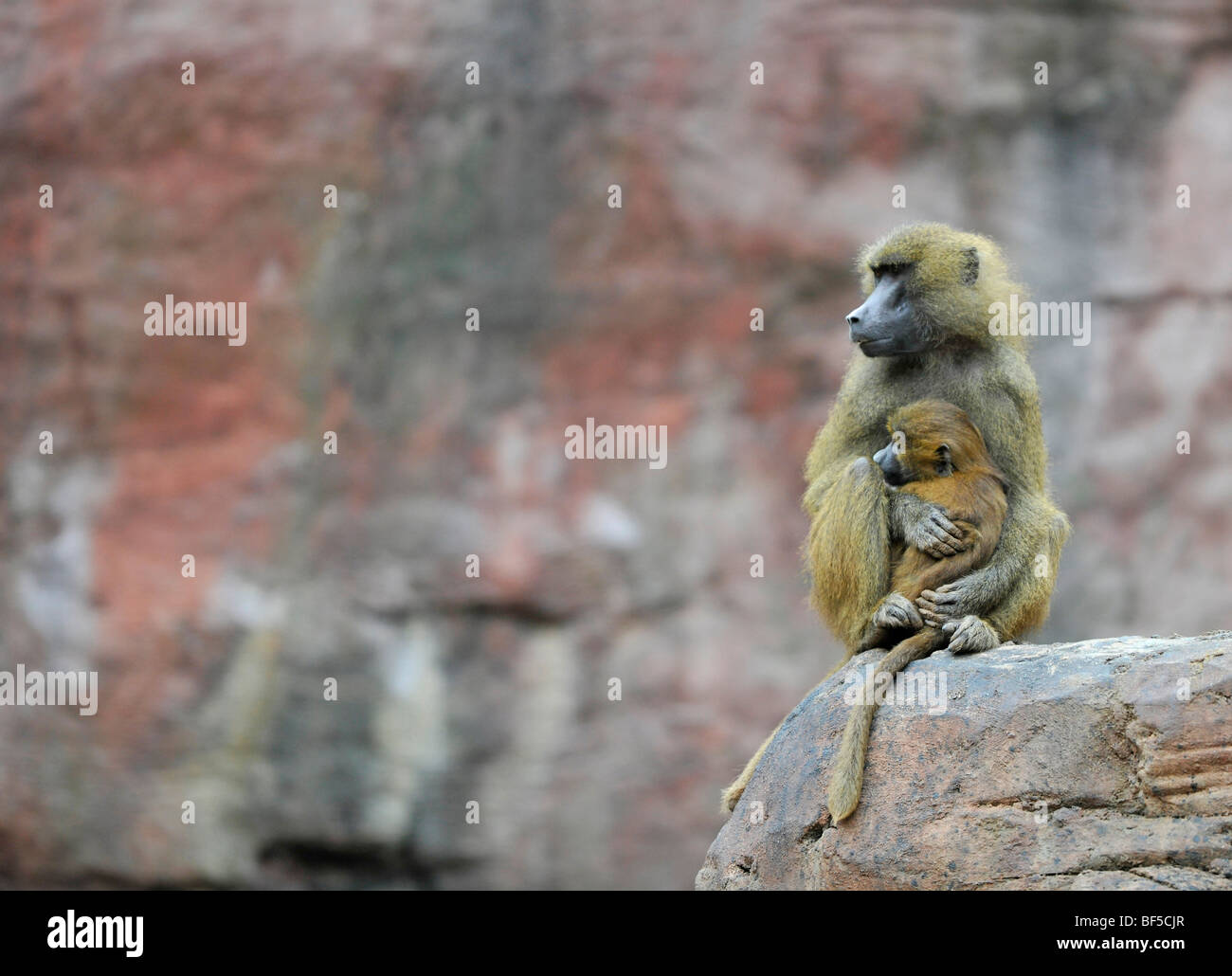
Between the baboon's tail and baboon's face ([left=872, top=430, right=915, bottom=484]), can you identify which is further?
baboon's face ([left=872, top=430, right=915, bottom=484])

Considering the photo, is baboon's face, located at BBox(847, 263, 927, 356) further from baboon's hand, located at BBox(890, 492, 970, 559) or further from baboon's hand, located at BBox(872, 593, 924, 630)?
baboon's hand, located at BBox(872, 593, 924, 630)

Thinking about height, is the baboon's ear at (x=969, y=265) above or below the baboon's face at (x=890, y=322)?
above

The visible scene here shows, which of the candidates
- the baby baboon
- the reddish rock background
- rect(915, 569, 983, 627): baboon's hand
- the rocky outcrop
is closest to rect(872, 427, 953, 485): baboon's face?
the baby baboon

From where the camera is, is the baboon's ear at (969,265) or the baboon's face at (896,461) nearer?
the baboon's face at (896,461)

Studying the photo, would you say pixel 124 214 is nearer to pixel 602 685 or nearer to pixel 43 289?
pixel 43 289

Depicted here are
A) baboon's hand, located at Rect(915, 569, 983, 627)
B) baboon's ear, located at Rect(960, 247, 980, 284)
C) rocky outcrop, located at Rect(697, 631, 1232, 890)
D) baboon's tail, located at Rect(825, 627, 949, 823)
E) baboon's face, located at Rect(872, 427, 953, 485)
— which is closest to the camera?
Result: rocky outcrop, located at Rect(697, 631, 1232, 890)

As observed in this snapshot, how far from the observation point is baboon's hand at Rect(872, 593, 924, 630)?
5836 mm

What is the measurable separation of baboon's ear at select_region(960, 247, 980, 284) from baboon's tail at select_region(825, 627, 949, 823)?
1644mm

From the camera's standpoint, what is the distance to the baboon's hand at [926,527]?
19.2 ft

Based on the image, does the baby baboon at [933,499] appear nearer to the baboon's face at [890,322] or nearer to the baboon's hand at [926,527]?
the baboon's hand at [926,527]

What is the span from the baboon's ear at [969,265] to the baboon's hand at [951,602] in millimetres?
1358

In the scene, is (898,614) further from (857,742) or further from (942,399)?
(942,399)

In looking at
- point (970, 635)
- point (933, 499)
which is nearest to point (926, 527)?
point (933, 499)

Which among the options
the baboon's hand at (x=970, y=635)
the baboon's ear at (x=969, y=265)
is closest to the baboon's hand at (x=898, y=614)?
the baboon's hand at (x=970, y=635)
